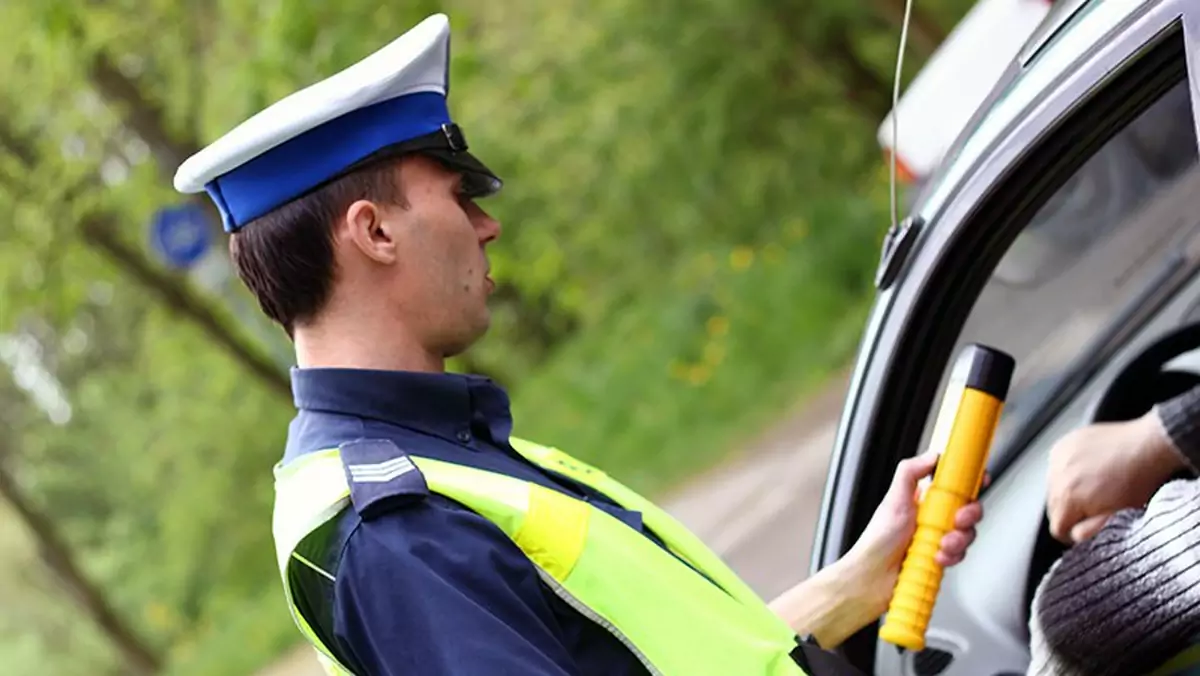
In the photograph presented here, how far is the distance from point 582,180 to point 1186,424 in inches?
345

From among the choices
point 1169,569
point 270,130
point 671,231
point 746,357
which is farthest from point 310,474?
point 671,231

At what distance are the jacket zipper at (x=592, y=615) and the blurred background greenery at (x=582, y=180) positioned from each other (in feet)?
14.1

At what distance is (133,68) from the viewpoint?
33.6ft

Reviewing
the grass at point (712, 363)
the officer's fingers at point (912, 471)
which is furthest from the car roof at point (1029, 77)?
the grass at point (712, 363)

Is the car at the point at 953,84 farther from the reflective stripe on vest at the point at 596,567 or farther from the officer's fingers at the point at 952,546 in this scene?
the reflective stripe on vest at the point at 596,567

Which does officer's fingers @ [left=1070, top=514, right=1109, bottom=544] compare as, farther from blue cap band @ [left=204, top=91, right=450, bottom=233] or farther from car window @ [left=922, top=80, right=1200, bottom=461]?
blue cap band @ [left=204, top=91, right=450, bottom=233]

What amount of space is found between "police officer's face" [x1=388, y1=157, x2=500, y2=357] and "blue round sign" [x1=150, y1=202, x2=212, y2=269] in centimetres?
580

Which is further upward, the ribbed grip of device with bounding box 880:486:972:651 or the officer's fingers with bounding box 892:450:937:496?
the officer's fingers with bounding box 892:450:937:496

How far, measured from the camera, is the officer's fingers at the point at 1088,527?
197 centimetres

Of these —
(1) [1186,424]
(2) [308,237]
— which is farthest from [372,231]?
(1) [1186,424]

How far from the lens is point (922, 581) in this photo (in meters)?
1.89

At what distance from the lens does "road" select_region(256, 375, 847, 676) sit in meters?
6.13

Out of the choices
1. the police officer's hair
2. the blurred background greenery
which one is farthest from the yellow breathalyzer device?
the blurred background greenery

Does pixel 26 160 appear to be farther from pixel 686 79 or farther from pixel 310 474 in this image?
pixel 310 474
